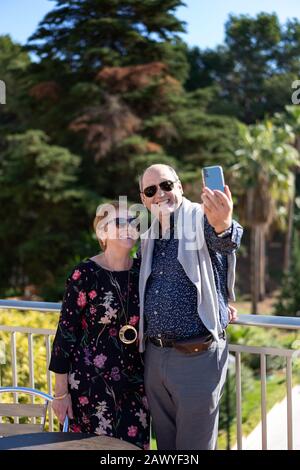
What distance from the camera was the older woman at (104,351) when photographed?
237cm

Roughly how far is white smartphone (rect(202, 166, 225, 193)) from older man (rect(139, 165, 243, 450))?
9 centimetres

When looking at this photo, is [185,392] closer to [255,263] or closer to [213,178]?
[213,178]

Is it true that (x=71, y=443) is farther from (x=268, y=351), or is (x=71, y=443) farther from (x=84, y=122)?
(x=84, y=122)

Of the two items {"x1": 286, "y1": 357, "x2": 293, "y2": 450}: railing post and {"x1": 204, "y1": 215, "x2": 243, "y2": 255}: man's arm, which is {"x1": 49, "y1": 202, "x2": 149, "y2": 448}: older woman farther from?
{"x1": 286, "y1": 357, "x2": 293, "y2": 450}: railing post

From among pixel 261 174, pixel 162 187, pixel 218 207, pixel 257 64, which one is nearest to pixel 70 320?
pixel 162 187

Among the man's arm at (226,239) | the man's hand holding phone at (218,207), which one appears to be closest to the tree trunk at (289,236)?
the man's arm at (226,239)

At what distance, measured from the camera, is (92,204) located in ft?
69.3

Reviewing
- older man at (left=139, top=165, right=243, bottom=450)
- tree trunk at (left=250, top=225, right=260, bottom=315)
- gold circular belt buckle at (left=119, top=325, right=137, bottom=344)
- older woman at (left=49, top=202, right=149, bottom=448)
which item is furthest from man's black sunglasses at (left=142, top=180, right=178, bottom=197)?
tree trunk at (left=250, top=225, right=260, bottom=315)

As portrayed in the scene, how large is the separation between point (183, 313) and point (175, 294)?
0.26ft

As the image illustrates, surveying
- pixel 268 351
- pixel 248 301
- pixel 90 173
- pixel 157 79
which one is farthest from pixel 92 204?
pixel 268 351

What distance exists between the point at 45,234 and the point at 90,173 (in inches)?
115

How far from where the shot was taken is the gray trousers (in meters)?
2.27

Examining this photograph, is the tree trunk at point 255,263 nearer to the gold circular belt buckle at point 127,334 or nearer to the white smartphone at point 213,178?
the gold circular belt buckle at point 127,334

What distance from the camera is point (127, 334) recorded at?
238 cm
